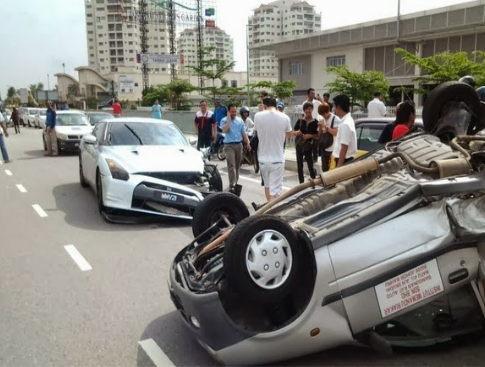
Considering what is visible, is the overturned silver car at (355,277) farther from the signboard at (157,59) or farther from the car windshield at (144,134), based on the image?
the signboard at (157,59)

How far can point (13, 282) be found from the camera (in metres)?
4.85

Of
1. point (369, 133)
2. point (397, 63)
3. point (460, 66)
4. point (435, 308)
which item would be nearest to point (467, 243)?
point (435, 308)

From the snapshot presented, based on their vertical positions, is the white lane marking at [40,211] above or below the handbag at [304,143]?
below

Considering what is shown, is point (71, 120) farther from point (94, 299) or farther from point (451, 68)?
point (94, 299)

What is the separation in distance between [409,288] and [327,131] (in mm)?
5512

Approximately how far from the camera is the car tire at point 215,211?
4.11 metres

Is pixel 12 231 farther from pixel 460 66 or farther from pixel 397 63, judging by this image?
pixel 397 63

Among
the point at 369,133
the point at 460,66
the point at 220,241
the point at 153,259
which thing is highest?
the point at 460,66

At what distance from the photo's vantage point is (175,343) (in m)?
3.54

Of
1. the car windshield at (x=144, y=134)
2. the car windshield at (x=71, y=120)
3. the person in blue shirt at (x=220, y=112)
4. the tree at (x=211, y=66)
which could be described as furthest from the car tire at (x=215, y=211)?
the tree at (x=211, y=66)

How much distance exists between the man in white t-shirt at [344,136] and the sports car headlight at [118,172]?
300 cm

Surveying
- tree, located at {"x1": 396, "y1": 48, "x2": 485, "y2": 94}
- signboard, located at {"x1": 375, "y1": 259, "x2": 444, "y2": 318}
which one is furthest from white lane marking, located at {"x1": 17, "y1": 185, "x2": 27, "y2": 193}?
tree, located at {"x1": 396, "y1": 48, "x2": 485, "y2": 94}

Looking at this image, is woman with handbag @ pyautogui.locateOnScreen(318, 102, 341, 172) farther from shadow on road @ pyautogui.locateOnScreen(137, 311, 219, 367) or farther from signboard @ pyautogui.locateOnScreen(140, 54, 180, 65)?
signboard @ pyautogui.locateOnScreen(140, 54, 180, 65)

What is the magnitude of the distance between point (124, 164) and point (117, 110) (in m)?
18.3
